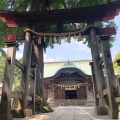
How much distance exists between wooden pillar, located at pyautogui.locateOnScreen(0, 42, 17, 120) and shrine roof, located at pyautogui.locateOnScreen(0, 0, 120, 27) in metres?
1.65

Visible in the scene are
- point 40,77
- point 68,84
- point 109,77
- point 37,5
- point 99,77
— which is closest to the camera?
point 109,77

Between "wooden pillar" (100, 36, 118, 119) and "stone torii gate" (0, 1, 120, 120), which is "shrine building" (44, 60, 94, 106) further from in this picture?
"wooden pillar" (100, 36, 118, 119)

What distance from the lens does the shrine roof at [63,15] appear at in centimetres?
593

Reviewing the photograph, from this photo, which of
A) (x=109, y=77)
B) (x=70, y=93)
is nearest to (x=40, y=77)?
(x=109, y=77)

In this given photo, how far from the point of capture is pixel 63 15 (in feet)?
20.4

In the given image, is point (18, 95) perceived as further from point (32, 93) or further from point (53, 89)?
point (53, 89)

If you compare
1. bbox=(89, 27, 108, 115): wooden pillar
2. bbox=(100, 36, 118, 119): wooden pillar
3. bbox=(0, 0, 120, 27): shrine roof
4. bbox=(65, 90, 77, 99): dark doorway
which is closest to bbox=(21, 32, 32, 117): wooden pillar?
bbox=(0, 0, 120, 27): shrine roof

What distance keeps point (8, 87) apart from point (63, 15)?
11.0ft

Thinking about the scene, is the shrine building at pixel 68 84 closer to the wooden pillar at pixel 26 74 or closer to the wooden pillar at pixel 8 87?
the wooden pillar at pixel 26 74

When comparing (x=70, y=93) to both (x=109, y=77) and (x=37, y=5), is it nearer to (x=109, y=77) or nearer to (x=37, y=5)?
(x=37, y=5)

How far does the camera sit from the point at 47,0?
307 inches

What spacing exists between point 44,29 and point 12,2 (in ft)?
7.69

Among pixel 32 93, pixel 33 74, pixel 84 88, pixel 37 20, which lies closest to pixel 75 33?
pixel 37 20

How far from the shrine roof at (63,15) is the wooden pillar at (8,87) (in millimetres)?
1653
